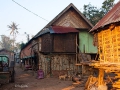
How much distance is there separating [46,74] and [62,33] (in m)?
5.33

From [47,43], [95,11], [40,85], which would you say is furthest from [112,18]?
[95,11]

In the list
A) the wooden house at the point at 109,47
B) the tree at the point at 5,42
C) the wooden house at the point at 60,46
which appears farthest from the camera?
the tree at the point at 5,42

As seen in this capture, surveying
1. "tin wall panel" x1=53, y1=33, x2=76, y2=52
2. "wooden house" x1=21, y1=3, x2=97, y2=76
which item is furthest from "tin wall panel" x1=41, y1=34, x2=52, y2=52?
"tin wall panel" x1=53, y1=33, x2=76, y2=52

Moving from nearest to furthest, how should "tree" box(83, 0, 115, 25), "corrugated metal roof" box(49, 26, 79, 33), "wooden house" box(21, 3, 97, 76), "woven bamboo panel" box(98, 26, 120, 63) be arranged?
"woven bamboo panel" box(98, 26, 120, 63) → "corrugated metal roof" box(49, 26, 79, 33) → "wooden house" box(21, 3, 97, 76) → "tree" box(83, 0, 115, 25)

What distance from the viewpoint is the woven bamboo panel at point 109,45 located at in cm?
1172

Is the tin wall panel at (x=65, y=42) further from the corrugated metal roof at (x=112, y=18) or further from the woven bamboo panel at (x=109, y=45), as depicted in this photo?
the corrugated metal roof at (x=112, y=18)

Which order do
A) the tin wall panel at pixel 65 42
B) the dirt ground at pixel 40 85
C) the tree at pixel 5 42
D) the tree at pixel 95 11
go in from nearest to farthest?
the dirt ground at pixel 40 85 → the tin wall panel at pixel 65 42 → the tree at pixel 95 11 → the tree at pixel 5 42

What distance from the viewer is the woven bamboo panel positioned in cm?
1172

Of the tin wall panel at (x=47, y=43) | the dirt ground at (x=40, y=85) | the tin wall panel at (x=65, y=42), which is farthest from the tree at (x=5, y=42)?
the dirt ground at (x=40, y=85)

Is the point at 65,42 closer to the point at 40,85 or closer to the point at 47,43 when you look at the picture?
the point at 47,43

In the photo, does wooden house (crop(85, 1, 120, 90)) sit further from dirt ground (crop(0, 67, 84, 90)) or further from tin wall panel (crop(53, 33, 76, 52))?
tin wall panel (crop(53, 33, 76, 52))

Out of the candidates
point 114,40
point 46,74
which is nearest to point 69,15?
point 46,74

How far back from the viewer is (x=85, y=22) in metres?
23.7

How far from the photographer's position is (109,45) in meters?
12.7
